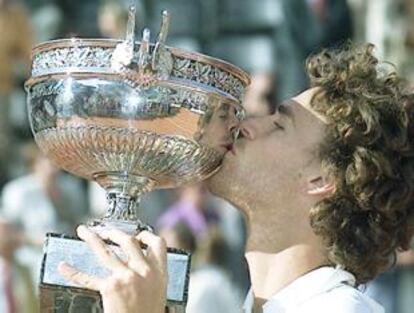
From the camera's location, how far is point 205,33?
31.2ft

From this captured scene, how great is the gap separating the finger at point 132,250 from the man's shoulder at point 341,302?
0.44m

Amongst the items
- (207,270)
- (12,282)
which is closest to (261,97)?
(207,270)

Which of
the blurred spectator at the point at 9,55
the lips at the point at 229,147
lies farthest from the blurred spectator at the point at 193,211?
the lips at the point at 229,147

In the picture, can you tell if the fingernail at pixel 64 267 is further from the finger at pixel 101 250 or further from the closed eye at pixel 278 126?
the closed eye at pixel 278 126

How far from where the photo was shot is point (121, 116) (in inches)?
129

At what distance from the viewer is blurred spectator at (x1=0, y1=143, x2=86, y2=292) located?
24.0 feet

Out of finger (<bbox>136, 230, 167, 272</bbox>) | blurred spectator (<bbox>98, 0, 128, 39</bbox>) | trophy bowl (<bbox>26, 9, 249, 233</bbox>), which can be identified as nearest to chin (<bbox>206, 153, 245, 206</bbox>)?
trophy bowl (<bbox>26, 9, 249, 233</bbox>)

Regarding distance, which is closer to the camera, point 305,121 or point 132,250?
point 132,250

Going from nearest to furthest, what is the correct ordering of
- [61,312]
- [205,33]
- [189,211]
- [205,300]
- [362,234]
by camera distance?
[61,312], [362,234], [205,300], [189,211], [205,33]

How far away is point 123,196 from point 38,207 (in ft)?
13.5

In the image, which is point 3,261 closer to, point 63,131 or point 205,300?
point 205,300

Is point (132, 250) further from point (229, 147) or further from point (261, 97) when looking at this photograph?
point (261, 97)

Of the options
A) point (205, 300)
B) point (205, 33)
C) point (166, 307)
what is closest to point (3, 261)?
point (205, 300)

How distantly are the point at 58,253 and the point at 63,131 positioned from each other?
25 centimetres
